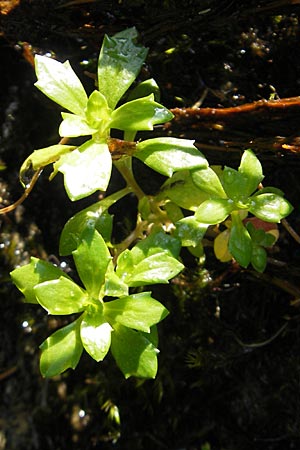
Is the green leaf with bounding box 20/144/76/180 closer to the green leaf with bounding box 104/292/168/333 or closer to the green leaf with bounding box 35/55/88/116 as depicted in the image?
the green leaf with bounding box 35/55/88/116

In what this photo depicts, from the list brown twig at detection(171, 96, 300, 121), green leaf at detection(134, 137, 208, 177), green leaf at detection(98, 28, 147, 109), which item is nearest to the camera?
green leaf at detection(134, 137, 208, 177)

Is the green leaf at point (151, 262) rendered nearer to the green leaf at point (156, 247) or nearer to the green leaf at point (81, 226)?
the green leaf at point (156, 247)

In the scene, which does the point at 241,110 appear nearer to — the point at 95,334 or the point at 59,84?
the point at 59,84

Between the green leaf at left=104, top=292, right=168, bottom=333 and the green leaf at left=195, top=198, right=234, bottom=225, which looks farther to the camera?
the green leaf at left=195, top=198, right=234, bottom=225

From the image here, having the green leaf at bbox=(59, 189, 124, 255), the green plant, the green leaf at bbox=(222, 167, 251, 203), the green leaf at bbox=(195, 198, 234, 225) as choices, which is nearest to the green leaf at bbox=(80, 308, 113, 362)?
the green plant

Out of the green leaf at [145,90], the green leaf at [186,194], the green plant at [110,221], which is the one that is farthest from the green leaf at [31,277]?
the green leaf at [145,90]

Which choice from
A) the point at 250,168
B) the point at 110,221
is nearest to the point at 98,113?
the point at 110,221

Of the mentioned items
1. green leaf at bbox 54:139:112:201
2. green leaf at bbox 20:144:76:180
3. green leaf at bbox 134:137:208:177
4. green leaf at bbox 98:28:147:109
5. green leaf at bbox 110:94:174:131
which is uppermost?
green leaf at bbox 98:28:147:109

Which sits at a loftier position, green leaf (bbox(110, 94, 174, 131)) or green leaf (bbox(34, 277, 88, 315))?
green leaf (bbox(110, 94, 174, 131))
